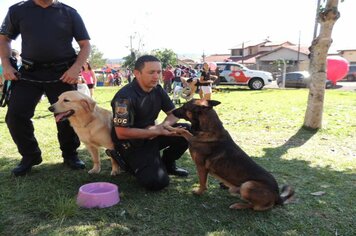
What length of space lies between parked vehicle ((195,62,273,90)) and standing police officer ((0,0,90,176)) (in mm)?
18715

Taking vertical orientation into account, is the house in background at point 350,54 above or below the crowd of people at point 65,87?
above

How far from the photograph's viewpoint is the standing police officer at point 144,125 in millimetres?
3711

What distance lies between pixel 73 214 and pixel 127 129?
105 centimetres

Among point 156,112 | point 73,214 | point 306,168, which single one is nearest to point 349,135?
point 306,168

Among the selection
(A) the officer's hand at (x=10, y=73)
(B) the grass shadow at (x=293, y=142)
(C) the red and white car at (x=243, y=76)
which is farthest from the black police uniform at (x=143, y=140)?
(C) the red and white car at (x=243, y=76)

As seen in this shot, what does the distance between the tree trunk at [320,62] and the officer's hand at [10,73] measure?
5892 mm

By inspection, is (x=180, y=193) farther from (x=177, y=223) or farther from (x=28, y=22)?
(x=28, y=22)

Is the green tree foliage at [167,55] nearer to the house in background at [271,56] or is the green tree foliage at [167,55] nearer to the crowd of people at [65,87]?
the house in background at [271,56]

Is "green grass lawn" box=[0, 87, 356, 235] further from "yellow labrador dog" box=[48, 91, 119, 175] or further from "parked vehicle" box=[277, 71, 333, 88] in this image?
"parked vehicle" box=[277, 71, 333, 88]

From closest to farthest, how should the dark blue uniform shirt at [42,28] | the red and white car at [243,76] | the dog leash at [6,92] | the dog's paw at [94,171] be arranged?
the dark blue uniform shirt at [42,28] < the dog leash at [6,92] < the dog's paw at [94,171] < the red and white car at [243,76]

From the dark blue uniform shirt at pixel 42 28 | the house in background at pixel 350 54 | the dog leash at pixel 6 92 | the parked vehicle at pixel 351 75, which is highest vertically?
the house in background at pixel 350 54

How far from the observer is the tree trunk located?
6984 mm

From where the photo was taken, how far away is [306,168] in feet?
16.1

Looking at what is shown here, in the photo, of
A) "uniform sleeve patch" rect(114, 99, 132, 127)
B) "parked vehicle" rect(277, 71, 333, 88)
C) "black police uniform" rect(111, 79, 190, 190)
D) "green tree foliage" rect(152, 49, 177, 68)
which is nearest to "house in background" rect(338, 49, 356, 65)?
"green tree foliage" rect(152, 49, 177, 68)
